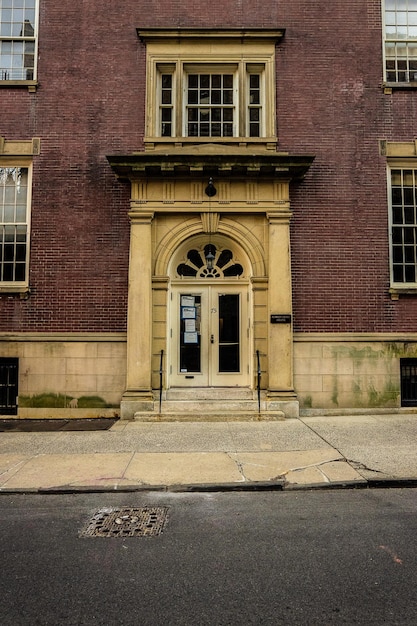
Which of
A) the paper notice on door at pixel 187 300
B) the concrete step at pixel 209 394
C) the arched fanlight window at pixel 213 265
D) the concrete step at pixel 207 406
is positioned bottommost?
A: the concrete step at pixel 207 406

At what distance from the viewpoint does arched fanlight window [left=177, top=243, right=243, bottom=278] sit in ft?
36.9

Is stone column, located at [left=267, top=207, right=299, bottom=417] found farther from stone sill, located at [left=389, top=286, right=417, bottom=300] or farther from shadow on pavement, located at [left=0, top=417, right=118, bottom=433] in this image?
shadow on pavement, located at [left=0, top=417, right=118, bottom=433]

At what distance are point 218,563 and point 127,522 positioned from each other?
132cm

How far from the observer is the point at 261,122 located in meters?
11.2

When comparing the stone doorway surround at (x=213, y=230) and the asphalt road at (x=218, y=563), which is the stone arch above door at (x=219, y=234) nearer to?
the stone doorway surround at (x=213, y=230)

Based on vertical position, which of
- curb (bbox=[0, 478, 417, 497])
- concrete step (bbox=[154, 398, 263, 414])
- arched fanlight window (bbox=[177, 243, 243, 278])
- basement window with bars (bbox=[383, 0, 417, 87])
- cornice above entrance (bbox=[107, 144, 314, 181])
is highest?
basement window with bars (bbox=[383, 0, 417, 87])

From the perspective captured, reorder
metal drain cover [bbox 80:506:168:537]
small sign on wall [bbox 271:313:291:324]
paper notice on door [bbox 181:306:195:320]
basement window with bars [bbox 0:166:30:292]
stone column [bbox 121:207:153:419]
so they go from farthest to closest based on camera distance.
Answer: paper notice on door [bbox 181:306:195:320] < basement window with bars [bbox 0:166:30:292] < small sign on wall [bbox 271:313:291:324] < stone column [bbox 121:207:153:419] < metal drain cover [bbox 80:506:168:537]

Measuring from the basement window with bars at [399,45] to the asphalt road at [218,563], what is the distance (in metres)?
10.3

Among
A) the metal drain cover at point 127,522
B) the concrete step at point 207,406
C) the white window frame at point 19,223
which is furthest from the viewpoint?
the white window frame at point 19,223

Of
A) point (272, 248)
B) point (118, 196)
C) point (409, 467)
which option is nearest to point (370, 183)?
point (272, 248)

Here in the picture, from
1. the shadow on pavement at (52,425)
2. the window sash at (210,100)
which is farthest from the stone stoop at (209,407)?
the window sash at (210,100)

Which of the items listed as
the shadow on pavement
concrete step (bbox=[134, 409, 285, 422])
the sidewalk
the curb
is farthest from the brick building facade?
the curb

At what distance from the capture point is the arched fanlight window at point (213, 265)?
11242mm

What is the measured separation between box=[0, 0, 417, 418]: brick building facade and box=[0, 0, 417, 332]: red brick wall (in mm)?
47
